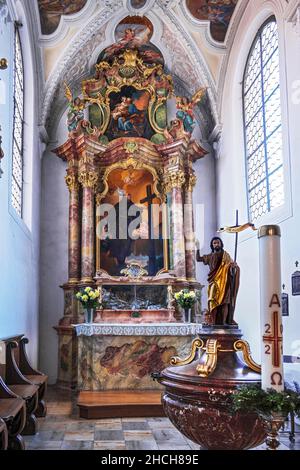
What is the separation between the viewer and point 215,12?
9.84m

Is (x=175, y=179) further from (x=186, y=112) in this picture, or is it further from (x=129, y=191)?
(x=186, y=112)

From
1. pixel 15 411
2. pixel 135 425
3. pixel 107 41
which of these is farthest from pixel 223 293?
pixel 107 41

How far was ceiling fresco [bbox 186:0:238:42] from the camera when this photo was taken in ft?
31.6

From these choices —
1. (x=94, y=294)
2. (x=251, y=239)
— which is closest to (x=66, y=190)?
(x=94, y=294)

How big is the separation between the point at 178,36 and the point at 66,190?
3667 millimetres

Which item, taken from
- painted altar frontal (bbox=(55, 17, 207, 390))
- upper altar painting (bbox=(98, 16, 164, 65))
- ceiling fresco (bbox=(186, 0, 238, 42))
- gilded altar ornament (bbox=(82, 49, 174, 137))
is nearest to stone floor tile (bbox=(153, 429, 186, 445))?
painted altar frontal (bbox=(55, 17, 207, 390))

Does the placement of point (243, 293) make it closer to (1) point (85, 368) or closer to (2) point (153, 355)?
(2) point (153, 355)

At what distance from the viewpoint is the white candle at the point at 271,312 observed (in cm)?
282

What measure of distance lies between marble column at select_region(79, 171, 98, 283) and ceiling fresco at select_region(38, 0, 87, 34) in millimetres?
2725

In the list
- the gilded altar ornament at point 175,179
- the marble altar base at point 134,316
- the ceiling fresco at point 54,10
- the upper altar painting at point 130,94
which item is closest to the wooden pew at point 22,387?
the marble altar base at point 134,316

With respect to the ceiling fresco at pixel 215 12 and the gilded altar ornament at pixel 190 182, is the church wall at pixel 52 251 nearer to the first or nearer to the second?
the gilded altar ornament at pixel 190 182

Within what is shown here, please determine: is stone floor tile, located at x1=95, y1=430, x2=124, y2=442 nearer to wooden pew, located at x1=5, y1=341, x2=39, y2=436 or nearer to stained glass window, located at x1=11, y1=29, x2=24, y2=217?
wooden pew, located at x1=5, y1=341, x2=39, y2=436

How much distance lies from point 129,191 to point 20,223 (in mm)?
2995

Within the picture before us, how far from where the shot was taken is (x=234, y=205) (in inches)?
382
